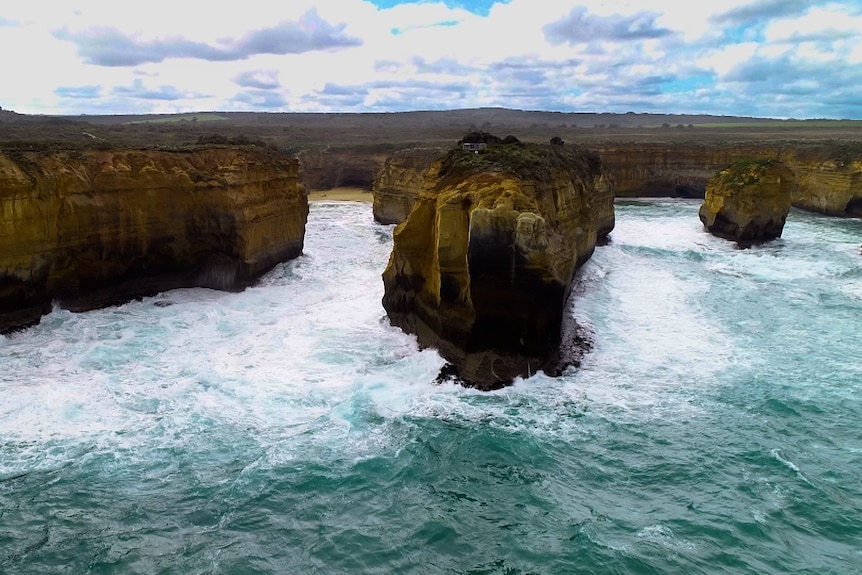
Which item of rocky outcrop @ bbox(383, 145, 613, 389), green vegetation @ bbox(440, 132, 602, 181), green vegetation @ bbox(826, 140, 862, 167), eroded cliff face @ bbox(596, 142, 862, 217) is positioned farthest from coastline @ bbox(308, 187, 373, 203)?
green vegetation @ bbox(826, 140, 862, 167)

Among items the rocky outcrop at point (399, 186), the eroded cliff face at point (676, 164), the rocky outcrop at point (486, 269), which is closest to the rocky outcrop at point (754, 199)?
the eroded cliff face at point (676, 164)

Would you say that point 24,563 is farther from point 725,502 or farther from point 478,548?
point 725,502

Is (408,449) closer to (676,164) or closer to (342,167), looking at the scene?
(342,167)

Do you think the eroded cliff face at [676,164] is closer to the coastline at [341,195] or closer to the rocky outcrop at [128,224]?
the coastline at [341,195]

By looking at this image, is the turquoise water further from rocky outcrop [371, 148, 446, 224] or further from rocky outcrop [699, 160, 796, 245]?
rocky outcrop [371, 148, 446, 224]

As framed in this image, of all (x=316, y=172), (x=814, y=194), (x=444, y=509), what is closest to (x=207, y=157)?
(x=444, y=509)

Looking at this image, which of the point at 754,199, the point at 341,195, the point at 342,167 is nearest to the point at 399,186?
the point at 341,195

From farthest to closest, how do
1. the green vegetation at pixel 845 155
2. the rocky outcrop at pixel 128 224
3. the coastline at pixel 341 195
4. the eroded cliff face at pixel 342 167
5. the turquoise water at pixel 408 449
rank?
the eroded cliff face at pixel 342 167 < the coastline at pixel 341 195 < the green vegetation at pixel 845 155 < the rocky outcrop at pixel 128 224 < the turquoise water at pixel 408 449
